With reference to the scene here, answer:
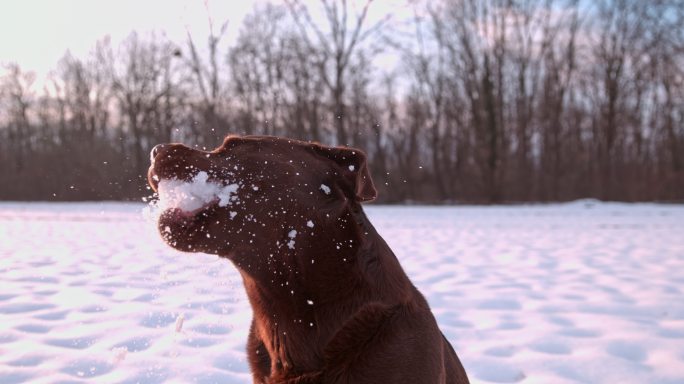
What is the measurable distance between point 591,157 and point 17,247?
29.9 metres

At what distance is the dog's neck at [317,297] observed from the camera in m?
2.07

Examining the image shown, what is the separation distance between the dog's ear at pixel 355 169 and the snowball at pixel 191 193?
1.56 feet

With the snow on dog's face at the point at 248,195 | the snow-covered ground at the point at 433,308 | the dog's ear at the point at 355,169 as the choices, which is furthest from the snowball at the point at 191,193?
the snow-covered ground at the point at 433,308

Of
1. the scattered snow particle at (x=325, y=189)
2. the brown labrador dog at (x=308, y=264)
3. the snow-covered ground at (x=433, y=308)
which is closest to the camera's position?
the brown labrador dog at (x=308, y=264)

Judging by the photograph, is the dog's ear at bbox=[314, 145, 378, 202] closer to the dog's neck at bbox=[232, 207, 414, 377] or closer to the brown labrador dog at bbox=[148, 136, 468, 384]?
the brown labrador dog at bbox=[148, 136, 468, 384]

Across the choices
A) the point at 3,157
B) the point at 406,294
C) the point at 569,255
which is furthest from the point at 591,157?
the point at 3,157

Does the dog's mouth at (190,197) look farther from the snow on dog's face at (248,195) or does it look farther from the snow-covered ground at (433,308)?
the snow-covered ground at (433,308)

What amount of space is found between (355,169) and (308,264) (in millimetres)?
424

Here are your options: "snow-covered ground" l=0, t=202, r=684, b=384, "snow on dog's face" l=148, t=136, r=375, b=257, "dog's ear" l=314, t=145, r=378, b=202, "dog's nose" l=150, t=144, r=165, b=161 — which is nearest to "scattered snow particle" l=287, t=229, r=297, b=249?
"snow on dog's face" l=148, t=136, r=375, b=257

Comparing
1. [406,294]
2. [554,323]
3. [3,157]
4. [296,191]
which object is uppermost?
[3,157]

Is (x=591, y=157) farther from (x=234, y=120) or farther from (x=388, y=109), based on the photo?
(x=234, y=120)

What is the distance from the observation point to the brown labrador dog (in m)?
2.04

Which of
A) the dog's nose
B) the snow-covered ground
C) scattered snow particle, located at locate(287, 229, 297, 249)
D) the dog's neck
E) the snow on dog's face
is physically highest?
the dog's nose

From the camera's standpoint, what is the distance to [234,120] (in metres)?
36.0
